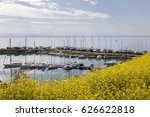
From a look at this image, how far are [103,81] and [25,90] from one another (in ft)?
11.8

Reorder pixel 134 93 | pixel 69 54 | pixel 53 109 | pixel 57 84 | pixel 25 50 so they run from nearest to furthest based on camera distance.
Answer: pixel 53 109
pixel 134 93
pixel 57 84
pixel 69 54
pixel 25 50

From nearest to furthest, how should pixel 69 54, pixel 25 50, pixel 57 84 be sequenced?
pixel 57 84, pixel 69 54, pixel 25 50

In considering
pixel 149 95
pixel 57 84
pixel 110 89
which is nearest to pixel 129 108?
pixel 149 95

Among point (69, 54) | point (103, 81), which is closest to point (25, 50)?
point (69, 54)

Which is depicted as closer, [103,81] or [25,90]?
[25,90]

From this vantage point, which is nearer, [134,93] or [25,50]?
[134,93]

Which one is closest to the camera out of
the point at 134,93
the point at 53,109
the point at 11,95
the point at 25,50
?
the point at 53,109

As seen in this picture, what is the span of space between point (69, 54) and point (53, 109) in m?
90.4

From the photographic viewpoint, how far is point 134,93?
35.2 ft

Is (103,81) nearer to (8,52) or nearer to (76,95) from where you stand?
(76,95)

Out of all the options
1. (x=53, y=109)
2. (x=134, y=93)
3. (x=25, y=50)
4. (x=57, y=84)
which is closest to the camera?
(x=53, y=109)

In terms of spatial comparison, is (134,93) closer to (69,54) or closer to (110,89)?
(110,89)

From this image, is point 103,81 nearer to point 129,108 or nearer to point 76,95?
point 76,95

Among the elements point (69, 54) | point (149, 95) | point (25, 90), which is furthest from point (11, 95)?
point (69, 54)
